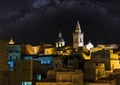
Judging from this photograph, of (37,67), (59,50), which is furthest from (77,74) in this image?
(59,50)

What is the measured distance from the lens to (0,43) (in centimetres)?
4041

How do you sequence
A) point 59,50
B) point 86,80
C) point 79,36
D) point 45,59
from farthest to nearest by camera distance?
point 79,36 < point 59,50 < point 45,59 < point 86,80

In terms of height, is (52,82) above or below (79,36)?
below

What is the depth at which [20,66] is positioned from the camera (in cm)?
4378

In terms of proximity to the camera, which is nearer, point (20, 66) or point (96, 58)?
point (20, 66)

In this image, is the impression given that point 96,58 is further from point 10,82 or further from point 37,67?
point 10,82

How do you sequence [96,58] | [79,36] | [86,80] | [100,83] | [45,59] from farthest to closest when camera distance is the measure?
[79,36] < [45,59] < [96,58] < [86,80] < [100,83]

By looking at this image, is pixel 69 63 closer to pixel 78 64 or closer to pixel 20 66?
pixel 78 64

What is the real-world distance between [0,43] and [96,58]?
13.6 meters

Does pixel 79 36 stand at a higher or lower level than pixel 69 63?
higher

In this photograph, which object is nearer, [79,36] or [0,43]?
[0,43]

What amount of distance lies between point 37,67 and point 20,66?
2.72 meters

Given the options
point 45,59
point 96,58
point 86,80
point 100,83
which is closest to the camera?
point 100,83

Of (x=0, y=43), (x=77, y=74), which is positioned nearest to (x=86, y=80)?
(x=77, y=74)
